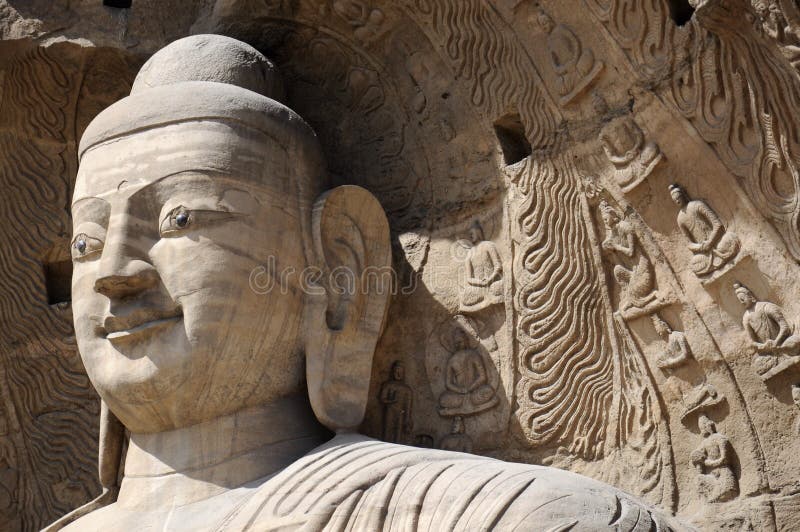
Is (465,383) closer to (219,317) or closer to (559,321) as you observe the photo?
(559,321)

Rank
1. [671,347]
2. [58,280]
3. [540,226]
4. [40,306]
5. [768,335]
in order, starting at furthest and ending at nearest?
[58,280]
[40,306]
[540,226]
[671,347]
[768,335]

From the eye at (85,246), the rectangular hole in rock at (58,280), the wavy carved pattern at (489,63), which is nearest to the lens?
the eye at (85,246)

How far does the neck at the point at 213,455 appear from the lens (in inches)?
219

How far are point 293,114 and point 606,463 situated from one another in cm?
220

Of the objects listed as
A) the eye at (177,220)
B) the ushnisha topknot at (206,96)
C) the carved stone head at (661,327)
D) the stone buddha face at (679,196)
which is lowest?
the carved stone head at (661,327)

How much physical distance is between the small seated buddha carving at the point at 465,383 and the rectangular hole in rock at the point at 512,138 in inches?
35.8

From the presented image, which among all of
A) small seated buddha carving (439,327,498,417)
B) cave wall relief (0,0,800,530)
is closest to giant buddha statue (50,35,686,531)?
small seated buddha carving (439,327,498,417)

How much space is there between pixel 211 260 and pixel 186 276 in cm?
13

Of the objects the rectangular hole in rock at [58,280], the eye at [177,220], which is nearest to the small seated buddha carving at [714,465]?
the eye at [177,220]

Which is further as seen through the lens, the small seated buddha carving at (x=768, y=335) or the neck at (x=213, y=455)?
the neck at (x=213, y=455)

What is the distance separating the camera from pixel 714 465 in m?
5.28

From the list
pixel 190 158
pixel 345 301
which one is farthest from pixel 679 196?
pixel 190 158

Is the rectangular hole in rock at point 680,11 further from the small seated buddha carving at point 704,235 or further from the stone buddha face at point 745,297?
the stone buddha face at point 745,297

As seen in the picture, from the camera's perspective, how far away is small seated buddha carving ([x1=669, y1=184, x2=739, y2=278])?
17.5 feet
